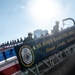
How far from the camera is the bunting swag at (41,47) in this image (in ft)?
19.9

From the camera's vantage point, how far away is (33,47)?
6605 mm

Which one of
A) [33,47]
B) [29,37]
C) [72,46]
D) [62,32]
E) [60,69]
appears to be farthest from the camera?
[72,46]

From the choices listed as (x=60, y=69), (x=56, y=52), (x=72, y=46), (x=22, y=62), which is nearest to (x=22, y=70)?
(x=22, y=62)

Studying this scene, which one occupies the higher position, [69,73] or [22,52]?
[22,52]

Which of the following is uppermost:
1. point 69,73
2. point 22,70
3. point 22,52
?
point 22,52

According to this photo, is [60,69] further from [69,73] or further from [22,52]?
[22,52]

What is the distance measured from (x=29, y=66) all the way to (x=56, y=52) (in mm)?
2366

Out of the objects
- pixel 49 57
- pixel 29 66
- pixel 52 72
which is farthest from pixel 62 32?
pixel 29 66

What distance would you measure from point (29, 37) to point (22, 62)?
7.13 feet

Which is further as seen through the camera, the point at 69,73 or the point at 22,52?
the point at 69,73

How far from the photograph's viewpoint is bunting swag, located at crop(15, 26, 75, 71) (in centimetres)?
607

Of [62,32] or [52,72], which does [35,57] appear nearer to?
[52,72]

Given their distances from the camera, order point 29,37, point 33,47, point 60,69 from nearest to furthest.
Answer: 1. point 33,47
2. point 60,69
3. point 29,37

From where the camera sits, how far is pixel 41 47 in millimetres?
7102
